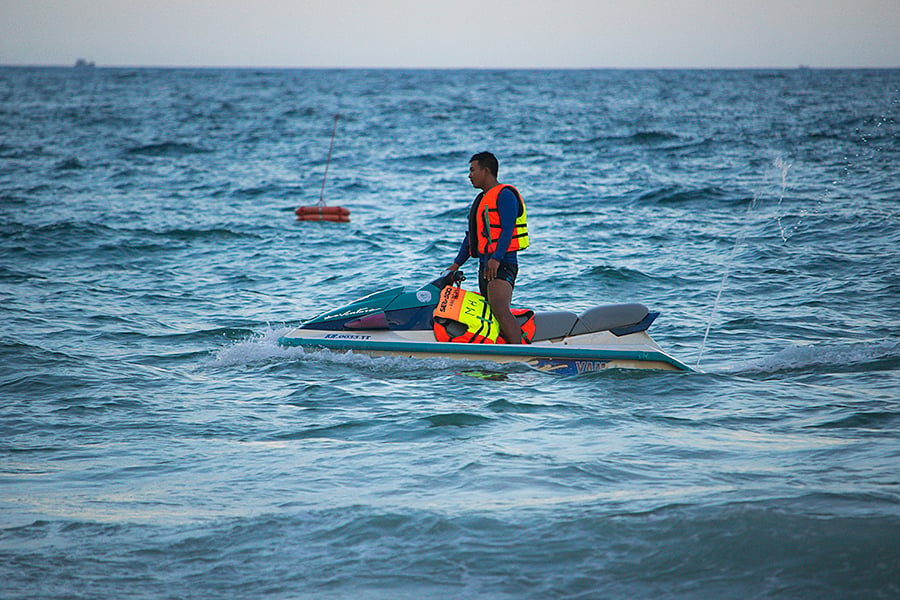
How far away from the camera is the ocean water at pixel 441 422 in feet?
14.8

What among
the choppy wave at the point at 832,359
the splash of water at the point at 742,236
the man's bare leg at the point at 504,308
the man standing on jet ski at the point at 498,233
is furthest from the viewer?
the splash of water at the point at 742,236

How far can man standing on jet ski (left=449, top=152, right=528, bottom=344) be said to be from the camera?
7480 millimetres

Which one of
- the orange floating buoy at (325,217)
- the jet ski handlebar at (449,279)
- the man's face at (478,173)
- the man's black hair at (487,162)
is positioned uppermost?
the man's black hair at (487,162)

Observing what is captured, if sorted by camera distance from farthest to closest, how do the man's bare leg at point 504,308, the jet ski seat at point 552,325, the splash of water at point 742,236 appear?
the splash of water at point 742,236 < the jet ski seat at point 552,325 < the man's bare leg at point 504,308

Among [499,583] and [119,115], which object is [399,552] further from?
[119,115]

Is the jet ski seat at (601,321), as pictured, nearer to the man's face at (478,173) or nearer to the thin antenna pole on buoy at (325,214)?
the man's face at (478,173)

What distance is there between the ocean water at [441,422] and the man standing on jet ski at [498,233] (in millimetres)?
592

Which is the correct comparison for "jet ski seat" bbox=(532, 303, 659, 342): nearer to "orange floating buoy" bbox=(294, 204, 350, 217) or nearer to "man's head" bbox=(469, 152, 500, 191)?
"man's head" bbox=(469, 152, 500, 191)

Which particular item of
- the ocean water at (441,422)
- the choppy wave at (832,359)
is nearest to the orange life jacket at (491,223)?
the ocean water at (441,422)

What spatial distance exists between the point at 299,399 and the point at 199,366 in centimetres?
168

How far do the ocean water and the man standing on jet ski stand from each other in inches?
23.3

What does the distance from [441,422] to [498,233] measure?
6.18 feet

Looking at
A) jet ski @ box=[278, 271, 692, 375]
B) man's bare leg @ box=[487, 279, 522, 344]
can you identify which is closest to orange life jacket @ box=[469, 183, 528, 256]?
man's bare leg @ box=[487, 279, 522, 344]

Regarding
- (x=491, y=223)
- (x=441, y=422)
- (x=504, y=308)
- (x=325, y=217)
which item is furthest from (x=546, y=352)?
(x=325, y=217)
